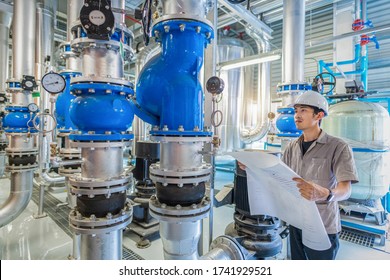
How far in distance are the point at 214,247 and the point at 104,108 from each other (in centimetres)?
90

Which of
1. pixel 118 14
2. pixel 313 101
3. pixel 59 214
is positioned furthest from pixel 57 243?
pixel 313 101

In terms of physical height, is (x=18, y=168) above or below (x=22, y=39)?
below

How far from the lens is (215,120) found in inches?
46.9

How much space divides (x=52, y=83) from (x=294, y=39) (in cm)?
196

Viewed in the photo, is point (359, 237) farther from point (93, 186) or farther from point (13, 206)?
point (13, 206)

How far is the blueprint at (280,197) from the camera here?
0.80m

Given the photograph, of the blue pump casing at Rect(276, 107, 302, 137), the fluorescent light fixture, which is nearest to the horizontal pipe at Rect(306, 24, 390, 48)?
the fluorescent light fixture

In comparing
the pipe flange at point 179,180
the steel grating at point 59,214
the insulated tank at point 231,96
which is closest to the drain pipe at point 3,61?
the steel grating at point 59,214

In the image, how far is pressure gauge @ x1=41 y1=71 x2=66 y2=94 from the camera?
102 centimetres

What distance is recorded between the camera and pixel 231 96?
12.6 feet

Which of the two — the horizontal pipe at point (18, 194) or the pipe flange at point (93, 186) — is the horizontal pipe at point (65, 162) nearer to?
the pipe flange at point (93, 186)

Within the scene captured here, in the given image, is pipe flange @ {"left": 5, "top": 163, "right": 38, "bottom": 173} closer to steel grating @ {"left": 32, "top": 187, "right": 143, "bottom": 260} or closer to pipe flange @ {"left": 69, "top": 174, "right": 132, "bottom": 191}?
steel grating @ {"left": 32, "top": 187, "right": 143, "bottom": 260}

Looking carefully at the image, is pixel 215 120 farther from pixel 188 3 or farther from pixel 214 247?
pixel 214 247

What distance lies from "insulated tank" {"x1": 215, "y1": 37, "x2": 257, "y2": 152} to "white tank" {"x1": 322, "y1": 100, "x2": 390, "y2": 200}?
185cm
